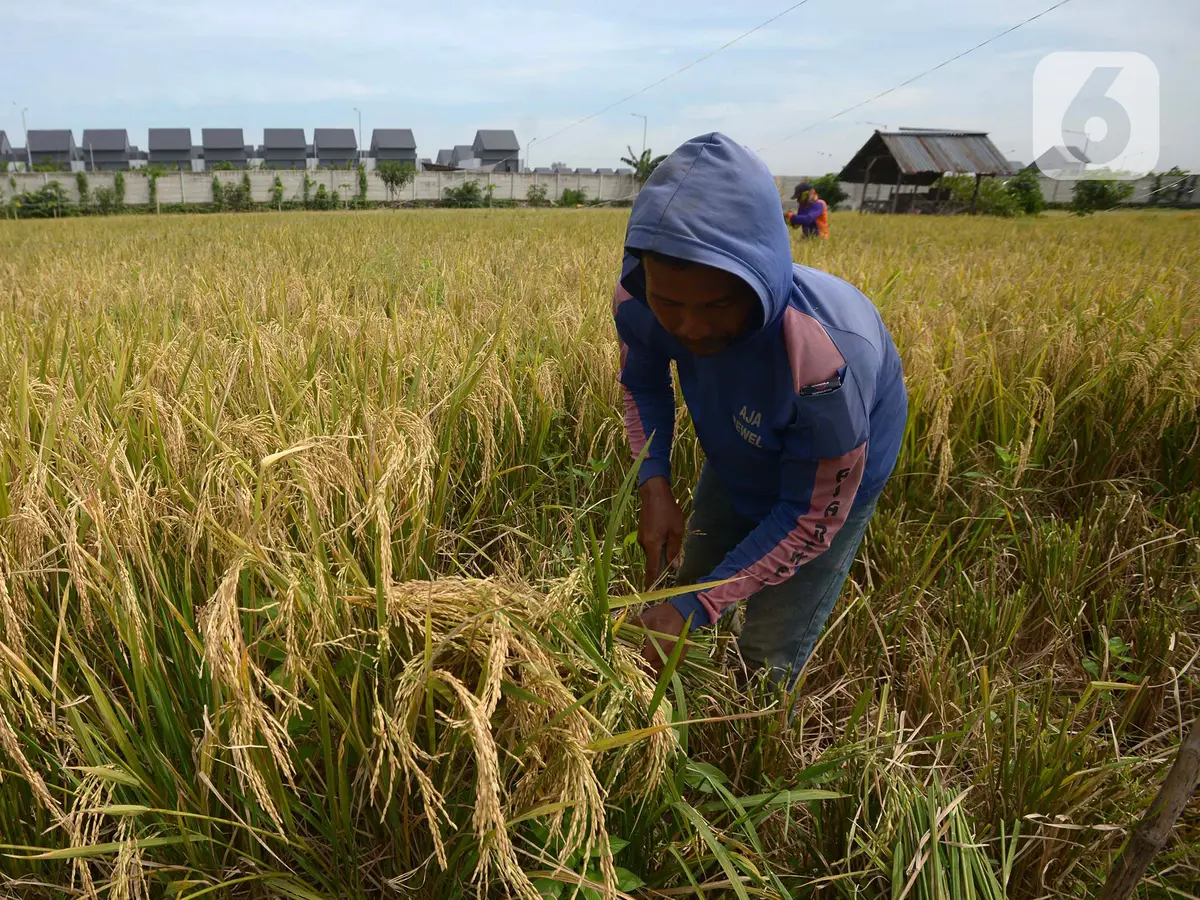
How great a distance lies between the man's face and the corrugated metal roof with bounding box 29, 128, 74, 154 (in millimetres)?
80577

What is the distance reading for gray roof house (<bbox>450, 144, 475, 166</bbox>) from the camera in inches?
2854

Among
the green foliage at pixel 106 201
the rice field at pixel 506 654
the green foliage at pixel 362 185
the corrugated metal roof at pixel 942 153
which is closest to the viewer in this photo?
the rice field at pixel 506 654

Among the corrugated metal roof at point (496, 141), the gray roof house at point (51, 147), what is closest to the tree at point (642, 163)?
the corrugated metal roof at point (496, 141)

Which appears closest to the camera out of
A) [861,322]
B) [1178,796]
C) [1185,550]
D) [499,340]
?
[1178,796]

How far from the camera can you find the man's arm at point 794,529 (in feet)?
3.83

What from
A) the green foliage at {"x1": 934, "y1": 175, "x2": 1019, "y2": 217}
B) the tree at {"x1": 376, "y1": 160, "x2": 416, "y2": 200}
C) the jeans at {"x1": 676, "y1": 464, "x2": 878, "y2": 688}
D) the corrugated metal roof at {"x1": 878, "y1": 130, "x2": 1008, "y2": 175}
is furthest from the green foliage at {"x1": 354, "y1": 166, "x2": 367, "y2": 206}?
the jeans at {"x1": 676, "y1": 464, "x2": 878, "y2": 688}

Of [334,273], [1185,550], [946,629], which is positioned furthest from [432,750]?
[334,273]

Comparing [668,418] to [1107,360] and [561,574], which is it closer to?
[561,574]

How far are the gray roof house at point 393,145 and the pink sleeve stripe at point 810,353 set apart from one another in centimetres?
7578

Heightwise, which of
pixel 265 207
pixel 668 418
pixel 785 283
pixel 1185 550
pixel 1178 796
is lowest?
pixel 1185 550

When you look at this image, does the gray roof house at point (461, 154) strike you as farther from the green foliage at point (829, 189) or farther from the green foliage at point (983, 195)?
the green foliage at point (983, 195)

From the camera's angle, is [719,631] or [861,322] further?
[719,631]

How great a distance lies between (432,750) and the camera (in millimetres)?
899

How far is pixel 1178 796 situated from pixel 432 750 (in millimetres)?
903
